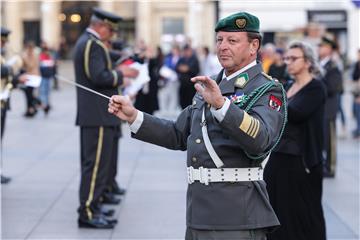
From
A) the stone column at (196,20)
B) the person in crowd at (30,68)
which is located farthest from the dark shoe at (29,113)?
the stone column at (196,20)

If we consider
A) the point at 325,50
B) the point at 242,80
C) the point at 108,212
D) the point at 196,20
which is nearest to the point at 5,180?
the point at 108,212

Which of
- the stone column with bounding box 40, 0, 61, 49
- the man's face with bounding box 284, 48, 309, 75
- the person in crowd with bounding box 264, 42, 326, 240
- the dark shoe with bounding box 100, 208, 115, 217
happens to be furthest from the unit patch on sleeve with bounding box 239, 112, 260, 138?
the stone column with bounding box 40, 0, 61, 49

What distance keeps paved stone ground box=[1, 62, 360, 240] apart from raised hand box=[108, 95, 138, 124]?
3.17 meters

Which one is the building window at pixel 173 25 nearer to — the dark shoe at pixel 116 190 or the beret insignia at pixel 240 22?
the dark shoe at pixel 116 190

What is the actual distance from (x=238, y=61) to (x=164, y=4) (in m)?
43.6

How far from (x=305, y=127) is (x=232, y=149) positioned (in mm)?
2352

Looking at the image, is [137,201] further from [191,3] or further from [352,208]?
[191,3]

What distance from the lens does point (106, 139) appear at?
6781 millimetres

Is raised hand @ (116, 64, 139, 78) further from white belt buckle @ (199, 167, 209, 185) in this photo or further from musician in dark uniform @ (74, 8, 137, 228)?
white belt buckle @ (199, 167, 209, 185)

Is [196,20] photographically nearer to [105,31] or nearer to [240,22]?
[105,31]

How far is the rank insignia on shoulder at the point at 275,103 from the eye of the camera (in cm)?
348

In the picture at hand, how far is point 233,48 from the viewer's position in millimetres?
3508

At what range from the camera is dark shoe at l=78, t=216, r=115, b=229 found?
22.2 feet

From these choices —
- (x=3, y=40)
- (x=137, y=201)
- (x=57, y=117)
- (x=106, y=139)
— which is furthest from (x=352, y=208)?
(x=57, y=117)
